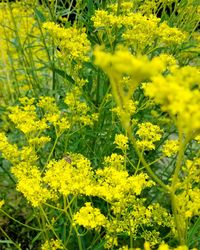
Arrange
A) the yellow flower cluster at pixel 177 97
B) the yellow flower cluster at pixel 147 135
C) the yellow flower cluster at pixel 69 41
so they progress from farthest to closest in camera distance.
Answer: the yellow flower cluster at pixel 69 41
the yellow flower cluster at pixel 147 135
the yellow flower cluster at pixel 177 97

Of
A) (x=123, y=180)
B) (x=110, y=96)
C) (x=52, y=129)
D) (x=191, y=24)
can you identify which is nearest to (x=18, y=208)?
(x=52, y=129)

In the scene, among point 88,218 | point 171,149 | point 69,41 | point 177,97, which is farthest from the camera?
point 69,41

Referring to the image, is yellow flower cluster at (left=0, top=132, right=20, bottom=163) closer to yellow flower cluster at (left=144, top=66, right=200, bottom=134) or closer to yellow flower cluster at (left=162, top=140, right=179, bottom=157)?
Result: yellow flower cluster at (left=162, top=140, right=179, bottom=157)

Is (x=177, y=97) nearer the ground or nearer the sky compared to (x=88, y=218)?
nearer the sky

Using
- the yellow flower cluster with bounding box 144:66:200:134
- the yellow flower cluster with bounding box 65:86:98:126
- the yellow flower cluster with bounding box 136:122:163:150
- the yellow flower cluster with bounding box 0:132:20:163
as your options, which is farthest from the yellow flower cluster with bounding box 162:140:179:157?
the yellow flower cluster with bounding box 144:66:200:134

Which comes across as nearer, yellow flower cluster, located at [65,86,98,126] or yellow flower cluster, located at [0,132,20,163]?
yellow flower cluster, located at [0,132,20,163]

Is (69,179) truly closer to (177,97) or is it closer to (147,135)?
(147,135)

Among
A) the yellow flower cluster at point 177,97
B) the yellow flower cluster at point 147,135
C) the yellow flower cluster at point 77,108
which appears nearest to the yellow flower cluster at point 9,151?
the yellow flower cluster at point 77,108

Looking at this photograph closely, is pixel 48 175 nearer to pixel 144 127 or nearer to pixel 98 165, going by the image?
pixel 144 127

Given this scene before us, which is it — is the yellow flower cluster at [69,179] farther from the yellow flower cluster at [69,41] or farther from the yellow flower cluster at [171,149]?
the yellow flower cluster at [69,41]

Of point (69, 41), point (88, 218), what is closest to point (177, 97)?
point (88, 218)

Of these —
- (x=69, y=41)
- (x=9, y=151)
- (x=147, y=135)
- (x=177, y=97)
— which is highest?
(x=177, y=97)
